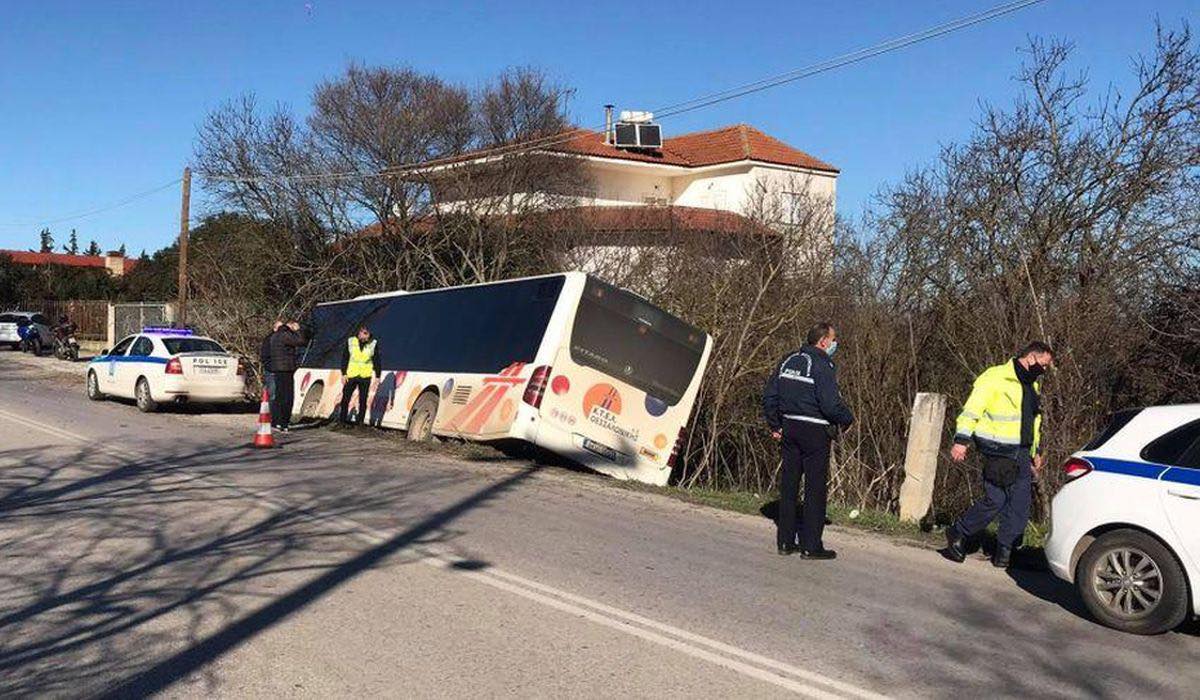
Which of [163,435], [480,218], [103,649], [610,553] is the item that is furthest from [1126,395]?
[480,218]

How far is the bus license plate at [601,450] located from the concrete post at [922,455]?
3787mm

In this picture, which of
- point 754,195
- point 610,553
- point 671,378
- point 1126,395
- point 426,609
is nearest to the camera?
point 426,609

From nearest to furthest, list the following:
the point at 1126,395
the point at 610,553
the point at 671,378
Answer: the point at 610,553 < the point at 1126,395 < the point at 671,378

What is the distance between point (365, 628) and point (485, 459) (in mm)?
8063

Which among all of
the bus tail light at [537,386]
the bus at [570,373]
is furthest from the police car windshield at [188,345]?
the bus tail light at [537,386]

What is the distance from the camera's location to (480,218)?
94.1ft

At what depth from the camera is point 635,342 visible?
12.9 meters

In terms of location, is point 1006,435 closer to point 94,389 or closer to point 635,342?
point 635,342

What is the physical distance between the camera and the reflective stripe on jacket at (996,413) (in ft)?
25.6

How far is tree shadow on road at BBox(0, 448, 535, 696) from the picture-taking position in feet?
16.6

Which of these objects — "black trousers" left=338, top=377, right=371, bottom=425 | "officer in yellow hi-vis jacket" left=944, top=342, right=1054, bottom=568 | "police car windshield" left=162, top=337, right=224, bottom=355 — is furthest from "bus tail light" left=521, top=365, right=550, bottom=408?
"police car windshield" left=162, top=337, right=224, bottom=355

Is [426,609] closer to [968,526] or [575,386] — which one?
[968,526]

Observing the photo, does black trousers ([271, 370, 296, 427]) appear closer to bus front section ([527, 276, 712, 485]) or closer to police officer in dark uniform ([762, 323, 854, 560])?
bus front section ([527, 276, 712, 485])

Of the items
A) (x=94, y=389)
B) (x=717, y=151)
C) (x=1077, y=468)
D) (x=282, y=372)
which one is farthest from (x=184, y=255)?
(x=1077, y=468)
